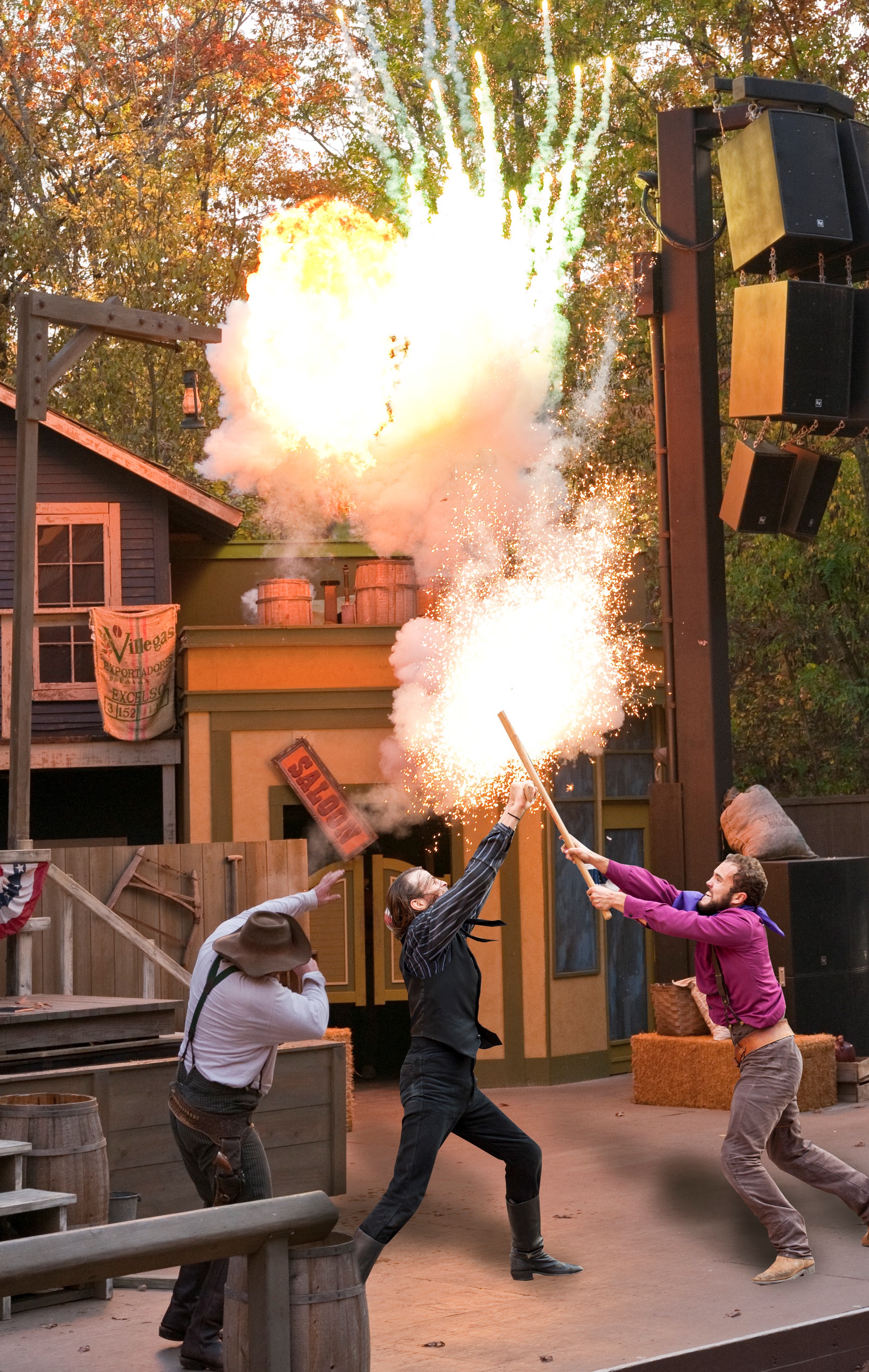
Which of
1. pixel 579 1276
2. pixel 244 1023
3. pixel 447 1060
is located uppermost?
pixel 244 1023

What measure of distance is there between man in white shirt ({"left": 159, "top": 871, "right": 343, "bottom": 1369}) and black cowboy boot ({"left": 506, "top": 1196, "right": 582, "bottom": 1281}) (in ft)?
4.66

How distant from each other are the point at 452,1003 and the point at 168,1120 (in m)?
2.47

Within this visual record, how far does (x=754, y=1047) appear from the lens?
663cm

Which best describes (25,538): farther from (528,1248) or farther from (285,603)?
(528,1248)

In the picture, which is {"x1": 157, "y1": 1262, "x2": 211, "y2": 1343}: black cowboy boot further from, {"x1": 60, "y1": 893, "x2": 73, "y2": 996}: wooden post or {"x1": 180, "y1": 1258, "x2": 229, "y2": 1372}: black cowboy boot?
{"x1": 60, "y1": 893, "x2": 73, "y2": 996}: wooden post

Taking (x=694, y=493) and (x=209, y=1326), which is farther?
(x=694, y=493)

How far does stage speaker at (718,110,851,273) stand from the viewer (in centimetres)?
984

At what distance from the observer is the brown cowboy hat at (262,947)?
5.50 metres

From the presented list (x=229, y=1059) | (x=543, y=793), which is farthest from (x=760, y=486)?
(x=229, y=1059)

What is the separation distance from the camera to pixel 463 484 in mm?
14133

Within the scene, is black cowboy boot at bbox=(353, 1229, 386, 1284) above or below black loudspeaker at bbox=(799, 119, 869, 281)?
below

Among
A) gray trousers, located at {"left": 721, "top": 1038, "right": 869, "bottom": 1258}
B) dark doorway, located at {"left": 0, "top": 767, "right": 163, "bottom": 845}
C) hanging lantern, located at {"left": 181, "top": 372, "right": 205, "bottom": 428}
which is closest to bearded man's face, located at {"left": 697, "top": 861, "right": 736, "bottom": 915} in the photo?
gray trousers, located at {"left": 721, "top": 1038, "right": 869, "bottom": 1258}

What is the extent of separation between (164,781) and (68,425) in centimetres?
373

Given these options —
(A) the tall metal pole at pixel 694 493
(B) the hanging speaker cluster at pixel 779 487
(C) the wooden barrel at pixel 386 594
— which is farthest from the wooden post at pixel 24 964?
(B) the hanging speaker cluster at pixel 779 487
